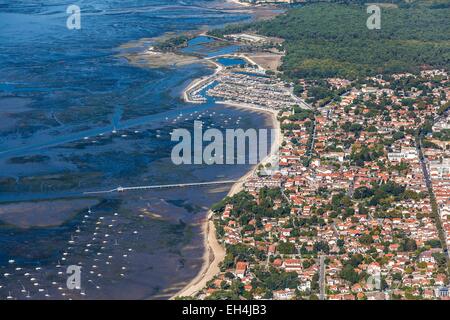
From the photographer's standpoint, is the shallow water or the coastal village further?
the shallow water

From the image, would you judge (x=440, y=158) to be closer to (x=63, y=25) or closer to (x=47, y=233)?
(x=47, y=233)

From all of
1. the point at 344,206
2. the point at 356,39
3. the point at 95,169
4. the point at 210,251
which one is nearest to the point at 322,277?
the point at 210,251

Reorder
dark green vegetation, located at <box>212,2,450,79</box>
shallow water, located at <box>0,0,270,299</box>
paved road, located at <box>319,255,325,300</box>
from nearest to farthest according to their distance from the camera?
paved road, located at <box>319,255,325,300</box>
shallow water, located at <box>0,0,270,299</box>
dark green vegetation, located at <box>212,2,450,79</box>

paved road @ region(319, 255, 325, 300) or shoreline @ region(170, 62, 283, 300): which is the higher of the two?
paved road @ region(319, 255, 325, 300)

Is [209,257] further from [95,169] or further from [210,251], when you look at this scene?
[95,169]

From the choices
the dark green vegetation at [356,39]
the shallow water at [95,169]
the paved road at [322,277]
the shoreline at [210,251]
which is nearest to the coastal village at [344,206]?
the paved road at [322,277]

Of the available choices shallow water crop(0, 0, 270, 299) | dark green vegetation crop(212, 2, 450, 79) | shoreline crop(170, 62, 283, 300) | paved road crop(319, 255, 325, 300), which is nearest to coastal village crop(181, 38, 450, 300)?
paved road crop(319, 255, 325, 300)

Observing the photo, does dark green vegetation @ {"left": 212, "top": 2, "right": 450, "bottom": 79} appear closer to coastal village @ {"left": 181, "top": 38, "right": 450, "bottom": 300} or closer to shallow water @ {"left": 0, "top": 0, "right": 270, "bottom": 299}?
shallow water @ {"left": 0, "top": 0, "right": 270, "bottom": 299}

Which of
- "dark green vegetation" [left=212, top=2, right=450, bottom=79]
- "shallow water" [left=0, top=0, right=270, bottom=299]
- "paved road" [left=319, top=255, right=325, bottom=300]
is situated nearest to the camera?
"paved road" [left=319, top=255, right=325, bottom=300]
